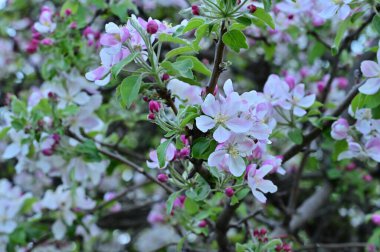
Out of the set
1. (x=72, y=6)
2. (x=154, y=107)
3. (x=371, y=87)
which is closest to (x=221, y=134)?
(x=154, y=107)

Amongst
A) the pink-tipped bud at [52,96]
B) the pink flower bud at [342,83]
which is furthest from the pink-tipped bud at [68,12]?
the pink flower bud at [342,83]

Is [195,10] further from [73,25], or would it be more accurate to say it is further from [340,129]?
[73,25]

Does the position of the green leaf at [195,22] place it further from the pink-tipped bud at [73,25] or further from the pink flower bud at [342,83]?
the pink flower bud at [342,83]

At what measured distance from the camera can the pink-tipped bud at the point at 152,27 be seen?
3.83 ft

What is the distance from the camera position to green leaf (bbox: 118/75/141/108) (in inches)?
45.2

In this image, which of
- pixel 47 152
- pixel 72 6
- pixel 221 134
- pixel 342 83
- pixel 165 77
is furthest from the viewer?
pixel 342 83

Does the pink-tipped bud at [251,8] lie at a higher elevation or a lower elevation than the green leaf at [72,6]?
higher

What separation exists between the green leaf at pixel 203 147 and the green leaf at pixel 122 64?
8.5 inches

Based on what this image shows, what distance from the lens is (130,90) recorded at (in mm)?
1156

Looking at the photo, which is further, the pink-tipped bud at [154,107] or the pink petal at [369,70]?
the pink petal at [369,70]

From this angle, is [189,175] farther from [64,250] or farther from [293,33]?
[64,250]

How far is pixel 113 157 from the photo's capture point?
1971 millimetres

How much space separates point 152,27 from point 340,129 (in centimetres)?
70

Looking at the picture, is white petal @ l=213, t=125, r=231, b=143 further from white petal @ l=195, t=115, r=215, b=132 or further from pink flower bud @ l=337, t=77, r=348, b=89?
pink flower bud @ l=337, t=77, r=348, b=89
